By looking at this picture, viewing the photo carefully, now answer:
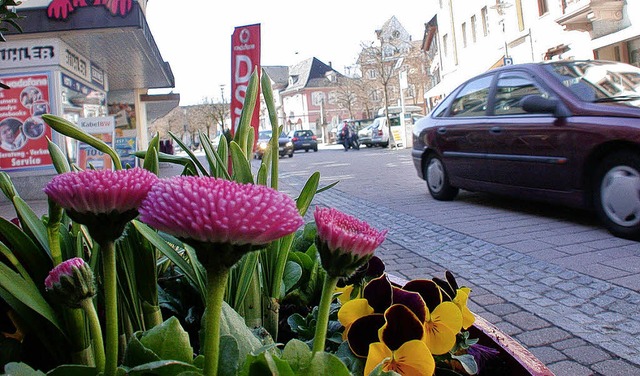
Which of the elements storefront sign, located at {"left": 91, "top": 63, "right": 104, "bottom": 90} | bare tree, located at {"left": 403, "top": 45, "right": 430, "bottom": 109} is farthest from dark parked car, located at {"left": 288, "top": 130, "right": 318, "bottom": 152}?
storefront sign, located at {"left": 91, "top": 63, "right": 104, "bottom": 90}

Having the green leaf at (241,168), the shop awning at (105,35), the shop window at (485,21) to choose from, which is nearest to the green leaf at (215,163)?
the green leaf at (241,168)

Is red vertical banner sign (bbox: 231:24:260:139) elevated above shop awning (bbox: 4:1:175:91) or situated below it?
below

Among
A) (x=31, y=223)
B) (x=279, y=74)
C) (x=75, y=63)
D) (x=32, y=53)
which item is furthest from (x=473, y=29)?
(x=279, y=74)

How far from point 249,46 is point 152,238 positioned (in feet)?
12.5

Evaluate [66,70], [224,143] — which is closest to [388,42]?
[66,70]

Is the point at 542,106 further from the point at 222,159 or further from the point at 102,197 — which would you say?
the point at 102,197

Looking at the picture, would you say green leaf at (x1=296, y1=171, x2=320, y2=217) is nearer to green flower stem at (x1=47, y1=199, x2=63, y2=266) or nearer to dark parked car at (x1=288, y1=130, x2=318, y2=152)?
green flower stem at (x1=47, y1=199, x2=63, y2=266)

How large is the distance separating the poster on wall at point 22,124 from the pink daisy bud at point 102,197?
474 inches

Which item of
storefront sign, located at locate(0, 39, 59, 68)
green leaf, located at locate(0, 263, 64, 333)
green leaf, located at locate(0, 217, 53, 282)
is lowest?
green leaf, located at locate(0, 263, 64, 333)

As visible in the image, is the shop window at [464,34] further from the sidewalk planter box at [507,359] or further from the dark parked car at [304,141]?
the sidewalk planter box at [507,359]

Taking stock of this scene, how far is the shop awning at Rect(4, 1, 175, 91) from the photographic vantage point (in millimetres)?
10542

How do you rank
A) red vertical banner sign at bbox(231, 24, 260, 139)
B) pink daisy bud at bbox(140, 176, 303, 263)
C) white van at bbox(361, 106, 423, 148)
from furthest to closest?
white van at bbox(361, 106, 423, 148) < red vertical banner sign at bbox(231, 24, 260, 139) < pink daisy bud at bbox(140, 176, 303, 263)

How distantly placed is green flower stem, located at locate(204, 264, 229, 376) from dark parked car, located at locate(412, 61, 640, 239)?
4.62 m

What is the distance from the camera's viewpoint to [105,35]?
11.6 meters
